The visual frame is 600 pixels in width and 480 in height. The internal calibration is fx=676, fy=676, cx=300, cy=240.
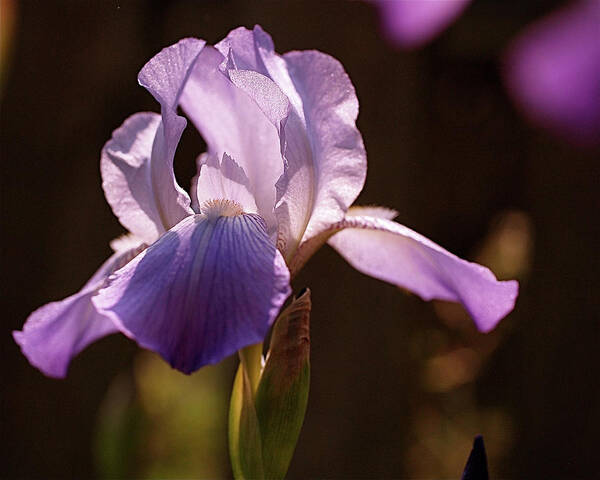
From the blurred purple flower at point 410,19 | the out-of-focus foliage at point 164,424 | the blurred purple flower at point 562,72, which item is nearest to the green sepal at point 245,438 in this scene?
the out-of-focus foliage at point 164,424

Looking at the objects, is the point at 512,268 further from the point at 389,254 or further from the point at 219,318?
the point at 219,318

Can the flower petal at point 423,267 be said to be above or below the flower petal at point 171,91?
below

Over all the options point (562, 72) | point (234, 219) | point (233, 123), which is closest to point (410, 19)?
point (562, 72)

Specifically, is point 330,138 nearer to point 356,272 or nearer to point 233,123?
point 233,123

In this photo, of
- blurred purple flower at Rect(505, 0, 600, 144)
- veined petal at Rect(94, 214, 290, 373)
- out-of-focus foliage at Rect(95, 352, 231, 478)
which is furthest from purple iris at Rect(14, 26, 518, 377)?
blurred purple flower at Rect(505, 0, 600, 144)

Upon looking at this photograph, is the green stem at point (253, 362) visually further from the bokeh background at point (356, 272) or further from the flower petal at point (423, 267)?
the bokeh background at point (356, 272)

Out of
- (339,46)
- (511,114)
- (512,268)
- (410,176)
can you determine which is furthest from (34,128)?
(511,114)

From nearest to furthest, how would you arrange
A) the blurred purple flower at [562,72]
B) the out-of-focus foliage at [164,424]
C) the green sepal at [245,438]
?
the green sepal at [245,438], the out-of-focus foliage at [164,424], the blurred purple flower at [562,72]

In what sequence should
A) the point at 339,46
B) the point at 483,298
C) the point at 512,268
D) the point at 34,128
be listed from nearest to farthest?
1. the point at 483,298
2. the point at 512,268
3. the point at 339,46
4. the point at 34,128
